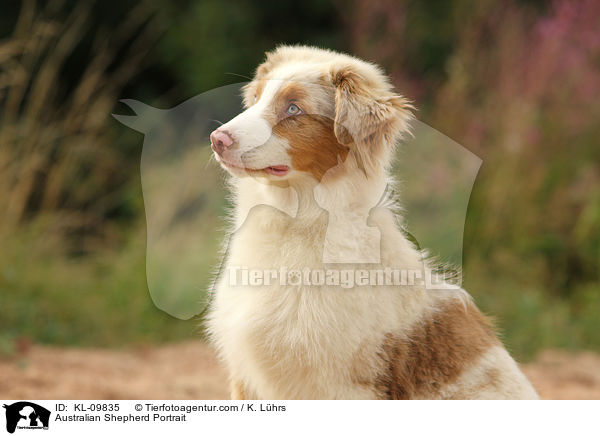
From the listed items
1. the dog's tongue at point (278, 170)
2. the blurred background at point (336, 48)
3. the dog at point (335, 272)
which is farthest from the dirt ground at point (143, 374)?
the dog's tongue at point (278, 170)

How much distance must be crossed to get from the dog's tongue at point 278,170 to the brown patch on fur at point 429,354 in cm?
71

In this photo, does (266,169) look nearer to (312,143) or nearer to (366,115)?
(312,143)

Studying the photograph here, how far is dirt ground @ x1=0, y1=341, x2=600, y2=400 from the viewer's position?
13.9ft

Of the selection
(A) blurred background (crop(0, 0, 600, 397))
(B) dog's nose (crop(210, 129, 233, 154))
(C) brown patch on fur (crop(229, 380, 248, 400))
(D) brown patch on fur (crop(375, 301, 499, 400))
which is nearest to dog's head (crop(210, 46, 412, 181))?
(B) dog's nose (crop(210, 129, 233, 154))

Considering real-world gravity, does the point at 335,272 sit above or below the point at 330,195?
below

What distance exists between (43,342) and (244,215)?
3.10 meters

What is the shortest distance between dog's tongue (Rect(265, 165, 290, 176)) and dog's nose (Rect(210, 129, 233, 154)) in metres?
0.20

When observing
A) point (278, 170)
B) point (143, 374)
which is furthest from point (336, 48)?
point (278, 170)

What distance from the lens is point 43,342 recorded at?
206 inches

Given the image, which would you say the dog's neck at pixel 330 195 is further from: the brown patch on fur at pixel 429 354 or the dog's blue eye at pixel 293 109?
the brown patch on fur at pixel 429 354

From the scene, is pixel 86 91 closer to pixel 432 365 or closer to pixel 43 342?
pixel 43 342

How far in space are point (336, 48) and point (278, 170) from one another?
119 inches

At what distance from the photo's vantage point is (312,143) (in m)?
2.58
